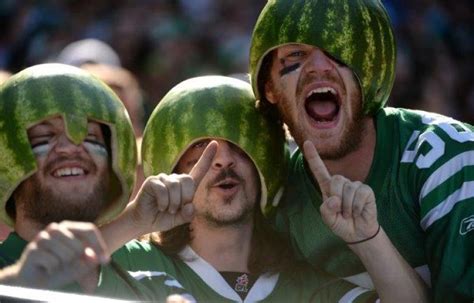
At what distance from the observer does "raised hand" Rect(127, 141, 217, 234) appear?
4898mm

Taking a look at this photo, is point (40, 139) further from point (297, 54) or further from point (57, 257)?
point (57, 257)

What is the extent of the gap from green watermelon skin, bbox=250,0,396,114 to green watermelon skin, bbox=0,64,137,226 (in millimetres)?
686

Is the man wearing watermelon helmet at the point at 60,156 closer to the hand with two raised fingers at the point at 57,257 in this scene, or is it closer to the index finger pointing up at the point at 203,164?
the index finger pointing up at the point at 203,164

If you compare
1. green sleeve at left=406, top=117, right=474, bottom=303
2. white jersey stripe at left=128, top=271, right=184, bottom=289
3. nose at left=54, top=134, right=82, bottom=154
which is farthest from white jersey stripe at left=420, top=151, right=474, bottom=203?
nose at left=54, top=134, right=82, bottom=154

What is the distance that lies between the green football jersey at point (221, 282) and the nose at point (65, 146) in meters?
0.61

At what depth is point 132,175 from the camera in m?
5.20

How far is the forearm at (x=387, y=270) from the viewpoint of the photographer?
16.3ft

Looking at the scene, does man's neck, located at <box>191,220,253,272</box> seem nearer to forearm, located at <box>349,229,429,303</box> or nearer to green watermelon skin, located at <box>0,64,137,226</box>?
green watermelon skin, located at <box>0,64,137,226</box>

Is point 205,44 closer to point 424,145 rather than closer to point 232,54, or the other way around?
point 232,54

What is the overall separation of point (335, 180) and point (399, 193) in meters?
0.48

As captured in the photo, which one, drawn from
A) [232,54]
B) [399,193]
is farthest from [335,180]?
[232,54]

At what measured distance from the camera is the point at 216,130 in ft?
18.4

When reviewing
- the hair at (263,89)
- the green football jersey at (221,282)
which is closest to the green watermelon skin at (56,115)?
the green football jersey at (221,282)

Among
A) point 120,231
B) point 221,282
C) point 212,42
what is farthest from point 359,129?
point 212,42
